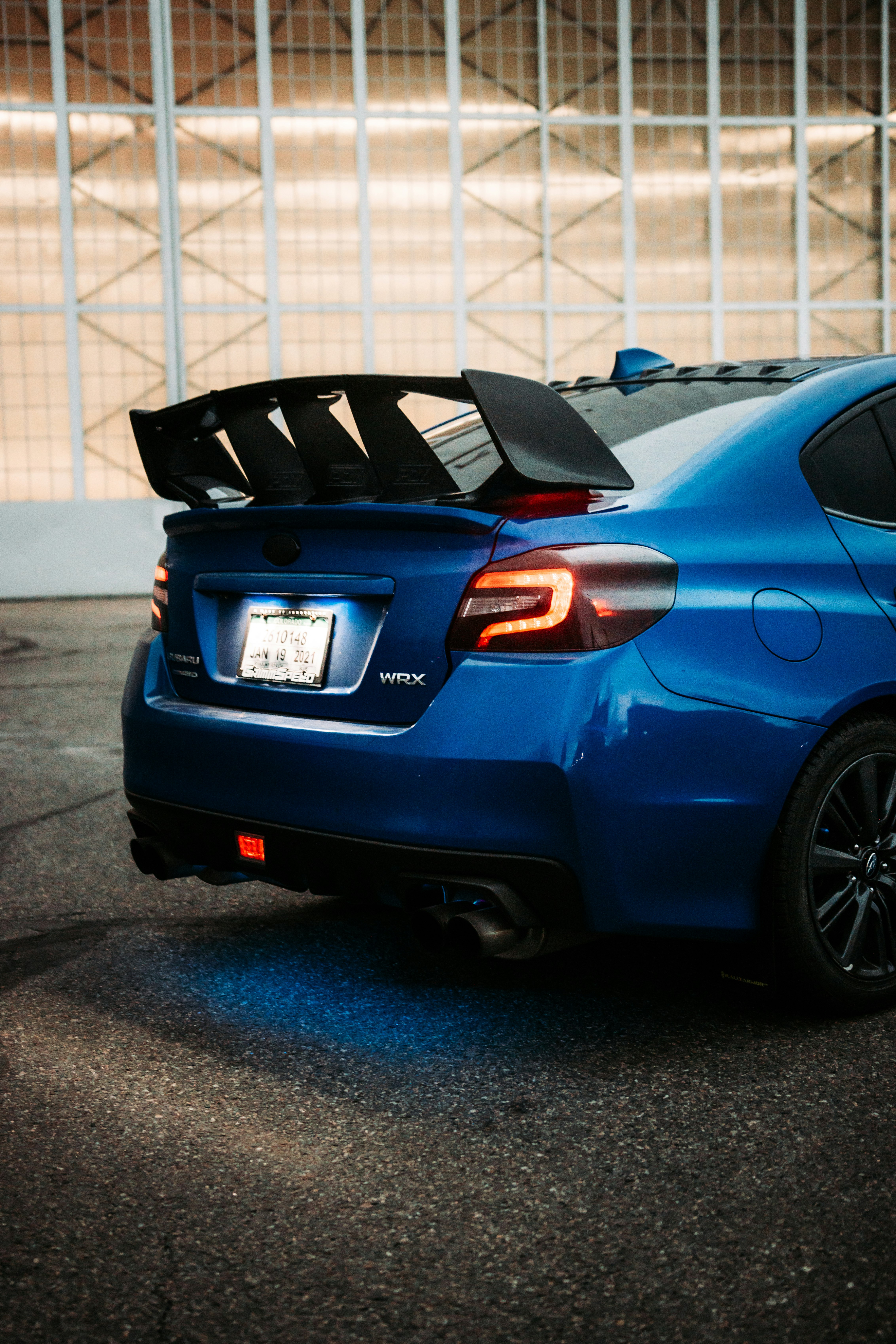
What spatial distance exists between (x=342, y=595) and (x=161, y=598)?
766 millimetres

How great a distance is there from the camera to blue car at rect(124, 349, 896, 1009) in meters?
2.83

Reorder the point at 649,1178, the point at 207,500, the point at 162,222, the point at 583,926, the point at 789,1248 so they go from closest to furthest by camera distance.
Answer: the point at 789,1248
the point at 649,1178
the point at 583,926
the point at 207,500
the point at 162,222

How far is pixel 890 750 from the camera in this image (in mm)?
3273

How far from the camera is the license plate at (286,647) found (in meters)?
3.12

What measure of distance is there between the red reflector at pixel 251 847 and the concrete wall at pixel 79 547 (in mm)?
19038

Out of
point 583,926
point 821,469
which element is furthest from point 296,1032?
point 821,469

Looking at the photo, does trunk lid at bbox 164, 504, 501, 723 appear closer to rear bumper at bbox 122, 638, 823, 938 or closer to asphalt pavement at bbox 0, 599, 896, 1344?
rear bumper at bbox 122, 638, 823, 938

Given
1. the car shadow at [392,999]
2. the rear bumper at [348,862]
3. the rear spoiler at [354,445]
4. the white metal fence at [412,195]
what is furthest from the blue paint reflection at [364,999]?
the white metal fence at [412,195]

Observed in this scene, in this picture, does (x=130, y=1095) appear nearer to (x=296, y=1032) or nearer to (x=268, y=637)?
(x=296, y=1032)

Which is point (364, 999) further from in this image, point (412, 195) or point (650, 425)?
point (412, 195)

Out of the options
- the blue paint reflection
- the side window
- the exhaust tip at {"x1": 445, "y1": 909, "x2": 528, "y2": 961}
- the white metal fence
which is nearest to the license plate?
the exhaust tip at {"x1": 445, "y1": 909, "x2": 528, "y2": 961}

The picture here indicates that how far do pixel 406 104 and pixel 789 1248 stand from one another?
74.9 ft

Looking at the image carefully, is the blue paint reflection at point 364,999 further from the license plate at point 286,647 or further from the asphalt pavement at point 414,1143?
the license plate at point 286,647

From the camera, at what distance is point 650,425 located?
3516 mm
